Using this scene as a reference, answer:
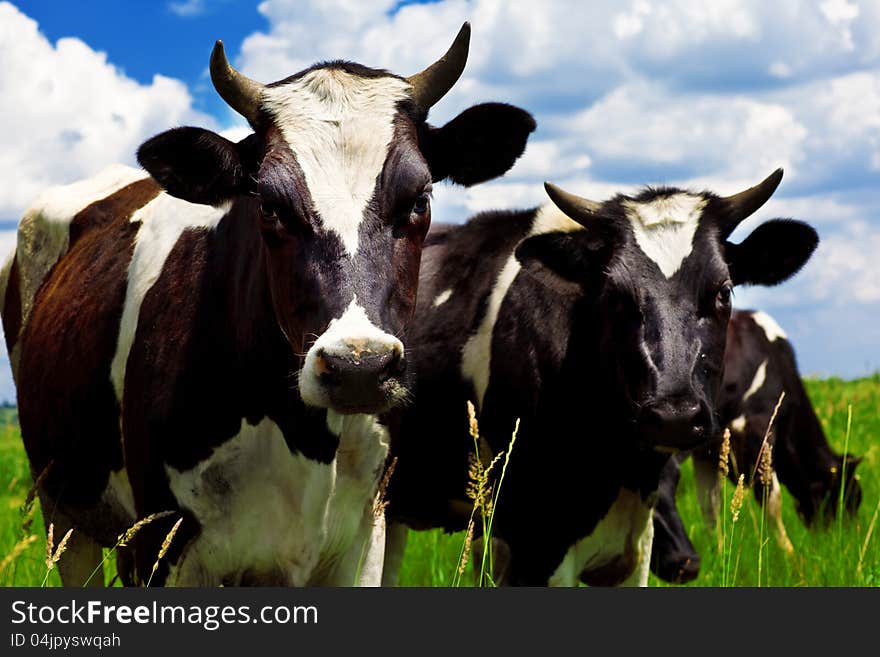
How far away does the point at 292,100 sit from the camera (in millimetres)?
3844

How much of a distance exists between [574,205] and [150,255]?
2107 millimetres

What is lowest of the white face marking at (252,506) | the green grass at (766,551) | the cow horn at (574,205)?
the green grass at (766,551)

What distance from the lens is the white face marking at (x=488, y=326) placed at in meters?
5.56

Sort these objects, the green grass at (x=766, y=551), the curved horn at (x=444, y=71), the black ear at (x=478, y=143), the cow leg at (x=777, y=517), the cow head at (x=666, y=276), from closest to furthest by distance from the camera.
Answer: the curved horn at (x=444, y=71) → the black ear at (x=478, y=143) → the cow head at (x=666, y=276) → the green grass at (x=766, y=551) → the cow leg at (x=777, y=517)

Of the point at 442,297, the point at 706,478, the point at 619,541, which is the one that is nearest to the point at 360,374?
the point at 619,541

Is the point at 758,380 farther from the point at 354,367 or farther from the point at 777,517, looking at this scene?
the point at 354,367

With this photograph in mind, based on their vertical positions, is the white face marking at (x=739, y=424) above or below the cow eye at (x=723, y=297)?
below

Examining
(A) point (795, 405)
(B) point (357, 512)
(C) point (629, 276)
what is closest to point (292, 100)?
(B) point (357, 512)

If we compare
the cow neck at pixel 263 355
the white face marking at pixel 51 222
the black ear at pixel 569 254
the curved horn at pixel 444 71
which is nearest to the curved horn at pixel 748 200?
the black ear at pixel 569 254

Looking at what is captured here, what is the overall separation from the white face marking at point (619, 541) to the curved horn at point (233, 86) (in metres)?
2.65

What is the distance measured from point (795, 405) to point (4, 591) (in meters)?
8.39

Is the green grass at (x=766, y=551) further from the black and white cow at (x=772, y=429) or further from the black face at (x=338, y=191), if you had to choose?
the black face at (x=338, y=191)

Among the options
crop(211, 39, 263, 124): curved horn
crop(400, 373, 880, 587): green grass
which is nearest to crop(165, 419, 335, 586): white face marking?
crop(211, 39, 263, 124): curved horn

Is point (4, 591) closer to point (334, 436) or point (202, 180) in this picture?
point (334, 436)
